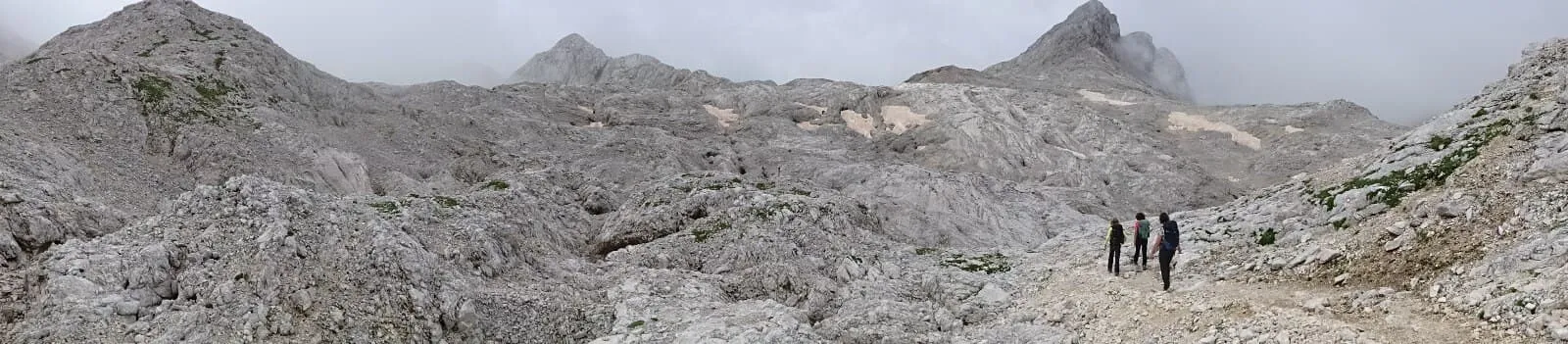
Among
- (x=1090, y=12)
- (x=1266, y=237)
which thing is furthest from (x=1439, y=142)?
(x=1090, y=12)

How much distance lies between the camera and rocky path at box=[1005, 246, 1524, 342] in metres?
14.6

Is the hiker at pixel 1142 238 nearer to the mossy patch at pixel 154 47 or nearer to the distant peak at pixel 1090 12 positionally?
the mossy patch at pixel 154 47

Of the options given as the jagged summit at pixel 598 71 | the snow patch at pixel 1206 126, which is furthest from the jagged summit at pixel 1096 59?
the jagged summit at pixel 598 71

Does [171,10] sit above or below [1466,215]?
above

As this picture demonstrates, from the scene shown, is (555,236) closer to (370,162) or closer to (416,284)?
(416,284)

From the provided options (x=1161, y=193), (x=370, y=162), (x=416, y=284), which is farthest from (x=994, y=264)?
(x=1161, y=193)

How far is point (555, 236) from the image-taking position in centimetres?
3006

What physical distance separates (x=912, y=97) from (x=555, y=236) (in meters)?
46.1

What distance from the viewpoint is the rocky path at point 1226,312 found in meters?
14.6

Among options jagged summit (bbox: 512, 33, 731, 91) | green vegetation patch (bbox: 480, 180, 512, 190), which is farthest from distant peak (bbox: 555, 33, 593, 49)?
green vegetation patch (bbox: 480, 180, 512, 190)

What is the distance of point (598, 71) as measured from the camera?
11781 centimetres

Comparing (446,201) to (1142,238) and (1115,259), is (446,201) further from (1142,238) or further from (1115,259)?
(1142,238)

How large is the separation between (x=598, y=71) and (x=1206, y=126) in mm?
75365

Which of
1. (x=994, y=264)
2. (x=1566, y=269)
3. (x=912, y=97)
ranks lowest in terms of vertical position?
(x=994, y=264)
